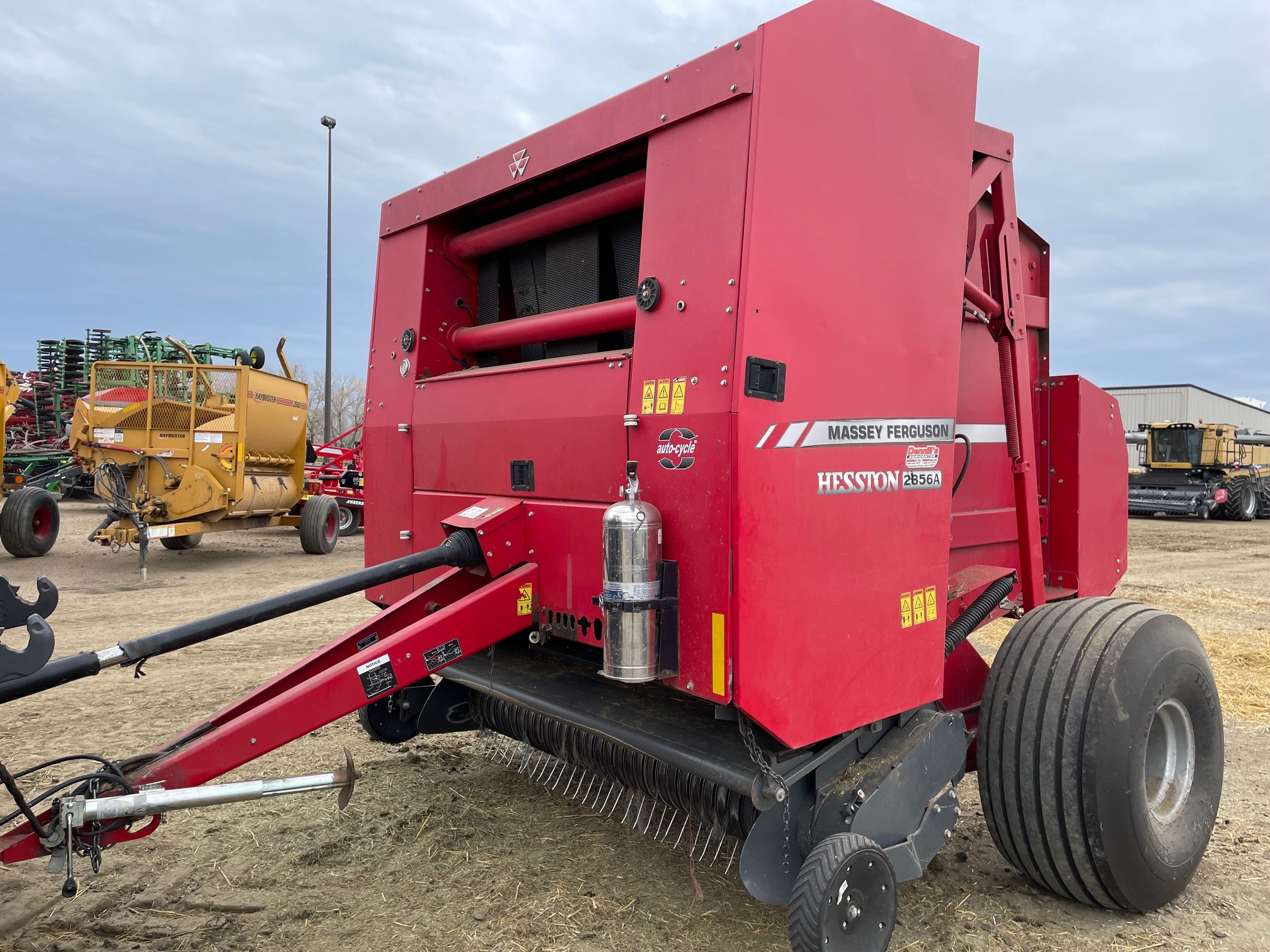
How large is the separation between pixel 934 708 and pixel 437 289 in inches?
98.5

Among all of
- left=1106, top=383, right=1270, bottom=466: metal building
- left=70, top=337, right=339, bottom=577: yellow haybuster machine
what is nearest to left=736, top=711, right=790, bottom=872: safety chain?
left=70, top=337, right=339, bottom=577: yellow haybuster machine

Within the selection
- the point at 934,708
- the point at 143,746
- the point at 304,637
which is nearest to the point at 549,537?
the point at 934,708

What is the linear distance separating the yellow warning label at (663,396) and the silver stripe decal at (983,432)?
147 cm

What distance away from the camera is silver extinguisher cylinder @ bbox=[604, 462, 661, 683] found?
7.75ft

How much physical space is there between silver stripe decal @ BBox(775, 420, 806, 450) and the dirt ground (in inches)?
59.9

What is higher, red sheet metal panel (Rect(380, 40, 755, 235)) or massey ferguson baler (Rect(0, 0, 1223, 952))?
red sheet metal panel (Rect(380, 40, 755, 235))

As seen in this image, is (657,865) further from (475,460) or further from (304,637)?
(304,637)

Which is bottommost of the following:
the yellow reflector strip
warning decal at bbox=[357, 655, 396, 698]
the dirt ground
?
the dirt ground

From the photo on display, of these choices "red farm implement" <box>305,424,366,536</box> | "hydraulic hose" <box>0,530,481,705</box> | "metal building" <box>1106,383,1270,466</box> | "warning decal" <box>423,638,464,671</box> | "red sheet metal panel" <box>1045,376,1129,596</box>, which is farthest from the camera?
"metal building" <box>1106,383,1270,466</box>

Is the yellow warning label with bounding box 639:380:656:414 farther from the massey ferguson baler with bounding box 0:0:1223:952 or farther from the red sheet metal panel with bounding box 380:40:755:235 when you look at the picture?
the red sheet metal panel with bounding box 380:40:755:235

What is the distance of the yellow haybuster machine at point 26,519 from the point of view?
1045 centimetres

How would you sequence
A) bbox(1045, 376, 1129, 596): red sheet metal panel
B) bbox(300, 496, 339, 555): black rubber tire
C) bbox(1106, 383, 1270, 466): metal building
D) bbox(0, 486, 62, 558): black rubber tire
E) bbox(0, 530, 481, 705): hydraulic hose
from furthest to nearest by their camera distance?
bbox(1106, 383, 1270, 466): metal building → bbox(300, 496, 339, 555): black rubber tire → bbox(0, 486, 62, 558): black rubber tire → bbox(1045, 376, 1129, 596): red sheet metal panel → bbox(0, 530, 481, 705): hydraulic hose

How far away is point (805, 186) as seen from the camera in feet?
7.84

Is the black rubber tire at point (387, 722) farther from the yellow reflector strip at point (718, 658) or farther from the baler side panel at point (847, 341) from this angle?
the baler side panel at point (847, 341)
